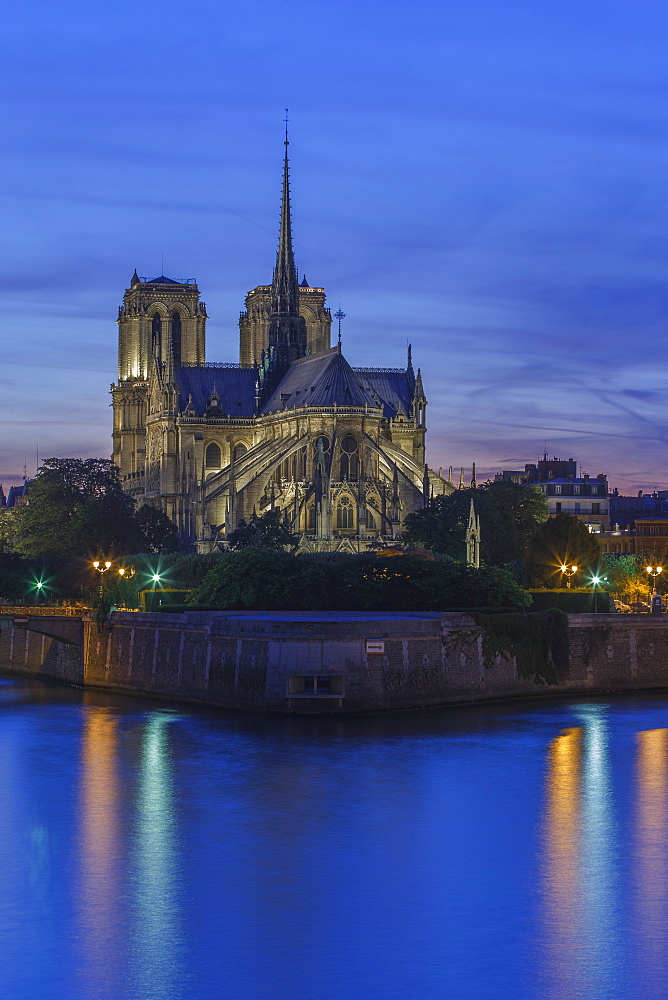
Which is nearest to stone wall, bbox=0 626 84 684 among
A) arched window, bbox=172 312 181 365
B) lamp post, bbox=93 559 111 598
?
lamp post, bbox=93 559 111 598

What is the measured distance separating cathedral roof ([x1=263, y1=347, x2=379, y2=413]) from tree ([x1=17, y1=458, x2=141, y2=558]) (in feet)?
54.3

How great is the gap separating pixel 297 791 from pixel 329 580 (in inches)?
879

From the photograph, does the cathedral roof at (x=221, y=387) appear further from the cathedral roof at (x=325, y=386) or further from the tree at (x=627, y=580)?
the tree at (x=627, y=580)

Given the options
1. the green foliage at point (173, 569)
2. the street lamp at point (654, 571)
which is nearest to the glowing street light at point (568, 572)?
the street lamp at point (654, 571)

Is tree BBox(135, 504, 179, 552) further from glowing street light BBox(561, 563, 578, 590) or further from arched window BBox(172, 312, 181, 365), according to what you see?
arched window BBox(172, 312, 181, 365)

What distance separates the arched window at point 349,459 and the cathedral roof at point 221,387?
51.7ft

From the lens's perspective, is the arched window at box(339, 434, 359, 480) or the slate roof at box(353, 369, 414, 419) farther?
the slate roof at box(353, 369, 414, 419)

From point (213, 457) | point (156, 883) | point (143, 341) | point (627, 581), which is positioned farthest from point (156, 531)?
point (156, 883)

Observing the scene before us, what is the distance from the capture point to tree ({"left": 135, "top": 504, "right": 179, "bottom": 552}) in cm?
10306

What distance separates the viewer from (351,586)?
2446 inches

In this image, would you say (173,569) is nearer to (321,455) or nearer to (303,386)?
(321,455)

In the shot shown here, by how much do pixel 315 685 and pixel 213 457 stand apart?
264 ft

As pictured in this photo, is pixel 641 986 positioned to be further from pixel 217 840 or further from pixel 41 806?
pixel 41 806

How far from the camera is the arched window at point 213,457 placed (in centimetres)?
12888
